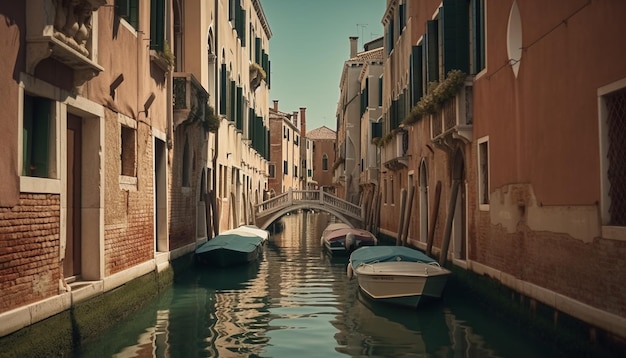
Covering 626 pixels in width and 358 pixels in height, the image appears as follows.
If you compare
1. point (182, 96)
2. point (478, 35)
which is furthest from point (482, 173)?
point (182, 96)

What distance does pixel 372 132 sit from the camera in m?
22.5

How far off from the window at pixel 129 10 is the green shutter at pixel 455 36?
4.81 meters

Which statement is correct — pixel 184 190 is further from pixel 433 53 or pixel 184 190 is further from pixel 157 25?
pixel 433 53

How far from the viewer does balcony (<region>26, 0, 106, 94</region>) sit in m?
5.09

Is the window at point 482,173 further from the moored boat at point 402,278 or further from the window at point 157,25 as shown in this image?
the window at point 157,25

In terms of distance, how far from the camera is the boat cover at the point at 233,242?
13.3 meters

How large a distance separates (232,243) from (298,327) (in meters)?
6.60

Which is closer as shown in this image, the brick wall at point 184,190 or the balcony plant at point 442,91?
the balcony plant at point 442,91

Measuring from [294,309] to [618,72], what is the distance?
570cm

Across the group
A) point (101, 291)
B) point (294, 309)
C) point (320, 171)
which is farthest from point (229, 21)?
point (320, 171)

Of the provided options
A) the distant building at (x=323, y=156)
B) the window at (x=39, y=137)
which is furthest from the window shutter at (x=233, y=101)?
the distant building at (x=323, y=156)

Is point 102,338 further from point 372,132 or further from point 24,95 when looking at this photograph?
point 372,132

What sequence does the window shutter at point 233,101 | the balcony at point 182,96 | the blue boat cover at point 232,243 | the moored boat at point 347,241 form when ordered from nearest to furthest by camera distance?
1. the balcony at point 182,96
2. the blue boat cover at point 232,243
3. the window shutter at point 233,101
4. the moored boat at point 347,241

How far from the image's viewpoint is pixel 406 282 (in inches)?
351
